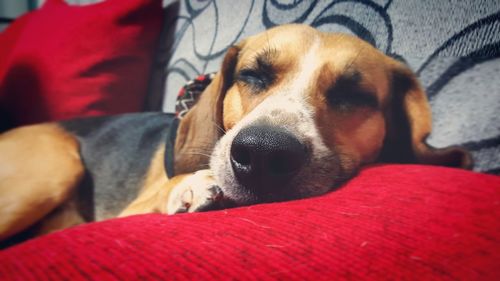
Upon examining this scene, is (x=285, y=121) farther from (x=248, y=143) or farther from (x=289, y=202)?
(x=289, y=202)

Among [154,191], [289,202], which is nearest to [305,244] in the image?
[289,202]

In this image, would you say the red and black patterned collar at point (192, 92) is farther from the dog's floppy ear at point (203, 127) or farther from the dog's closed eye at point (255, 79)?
the dog's closed eye at point (255, 79)

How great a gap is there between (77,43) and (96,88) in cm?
32

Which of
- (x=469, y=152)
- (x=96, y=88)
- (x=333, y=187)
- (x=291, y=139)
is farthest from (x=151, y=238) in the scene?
(x=96, y=88)

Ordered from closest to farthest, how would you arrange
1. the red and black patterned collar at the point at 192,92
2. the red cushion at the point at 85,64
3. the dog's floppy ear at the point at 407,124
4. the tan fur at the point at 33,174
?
the dog's floppy ear at the point at 407,124 < the tan fur at the point at 33,174 < the red and black patterned collar at the point at 192,92 < the red cushion at the point at 85,64

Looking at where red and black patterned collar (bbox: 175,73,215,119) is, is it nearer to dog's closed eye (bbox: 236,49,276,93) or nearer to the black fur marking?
the black fur marking

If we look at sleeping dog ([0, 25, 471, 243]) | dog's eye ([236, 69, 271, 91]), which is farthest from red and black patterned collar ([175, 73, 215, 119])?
dog's eye ([236, 69, 271, 91])

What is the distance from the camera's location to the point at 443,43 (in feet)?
3.86

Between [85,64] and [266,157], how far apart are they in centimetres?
196

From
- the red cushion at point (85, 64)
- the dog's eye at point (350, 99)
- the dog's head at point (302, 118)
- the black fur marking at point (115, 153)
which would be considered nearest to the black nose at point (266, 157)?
the dog's head at point (302, 118)

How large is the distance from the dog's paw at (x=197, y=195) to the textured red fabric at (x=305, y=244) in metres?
0.28

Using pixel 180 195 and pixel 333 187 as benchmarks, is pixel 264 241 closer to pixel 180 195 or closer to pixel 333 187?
pixel 333 187

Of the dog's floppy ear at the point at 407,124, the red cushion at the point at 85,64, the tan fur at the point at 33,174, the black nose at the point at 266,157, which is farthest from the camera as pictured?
the red cushion at the point at 85,64

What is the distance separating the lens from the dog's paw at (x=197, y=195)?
99cm
